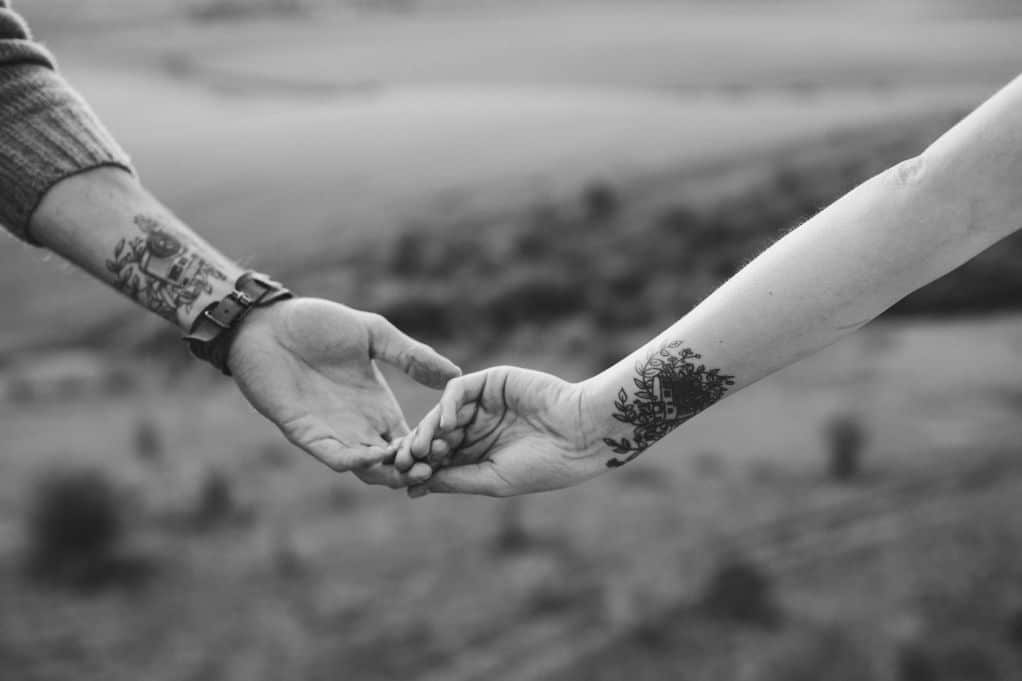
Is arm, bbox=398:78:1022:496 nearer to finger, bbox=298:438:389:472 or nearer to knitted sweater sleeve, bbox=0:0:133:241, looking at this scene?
finger, bbox=298:438:389:472

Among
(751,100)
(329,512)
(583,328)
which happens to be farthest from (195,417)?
(751,100)

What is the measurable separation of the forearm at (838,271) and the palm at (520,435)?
4.2 inches

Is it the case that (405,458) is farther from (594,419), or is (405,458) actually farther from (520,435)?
(594,419)

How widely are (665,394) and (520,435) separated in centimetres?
43

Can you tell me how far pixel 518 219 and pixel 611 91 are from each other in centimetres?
847

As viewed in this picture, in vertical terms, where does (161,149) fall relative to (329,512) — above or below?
above

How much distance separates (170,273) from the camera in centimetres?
275

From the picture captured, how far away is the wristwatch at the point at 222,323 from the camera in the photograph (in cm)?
267

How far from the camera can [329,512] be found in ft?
22.2

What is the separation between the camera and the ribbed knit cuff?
2.58 metres

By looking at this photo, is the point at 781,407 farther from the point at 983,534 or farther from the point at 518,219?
the point at 518,219

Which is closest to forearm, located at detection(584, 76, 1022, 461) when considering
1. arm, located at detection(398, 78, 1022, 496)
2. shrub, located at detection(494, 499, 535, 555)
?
arm, located at detection(398, 78, 1022, 496)

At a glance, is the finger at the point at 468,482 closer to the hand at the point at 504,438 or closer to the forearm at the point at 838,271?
the hand at the point at 504,438

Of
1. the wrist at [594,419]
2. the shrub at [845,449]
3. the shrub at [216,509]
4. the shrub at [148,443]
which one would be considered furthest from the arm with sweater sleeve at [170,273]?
the shrub at [148,443]
